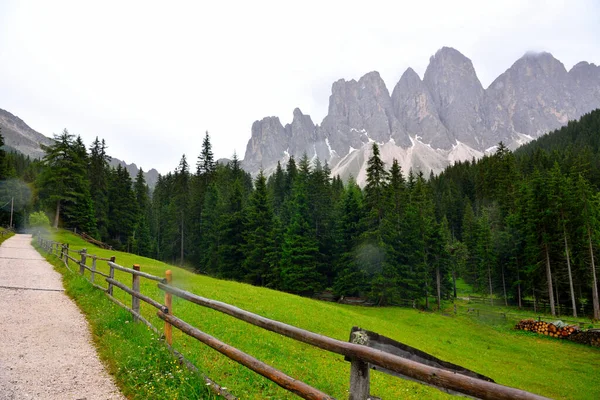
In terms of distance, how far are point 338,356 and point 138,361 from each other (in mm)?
8301

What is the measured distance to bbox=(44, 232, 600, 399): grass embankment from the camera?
793 cm

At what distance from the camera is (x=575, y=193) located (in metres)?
44.6

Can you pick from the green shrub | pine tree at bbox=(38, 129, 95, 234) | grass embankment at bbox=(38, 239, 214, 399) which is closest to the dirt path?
grass embankment at bbox=(38, 239, 214, 399)

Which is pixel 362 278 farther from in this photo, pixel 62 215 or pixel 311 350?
pixel 62 215

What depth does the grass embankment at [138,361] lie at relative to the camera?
5.35 metres

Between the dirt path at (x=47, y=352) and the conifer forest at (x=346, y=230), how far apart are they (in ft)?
121

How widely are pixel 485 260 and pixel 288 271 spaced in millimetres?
41654

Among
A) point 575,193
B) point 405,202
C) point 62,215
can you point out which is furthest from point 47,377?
point 62,215

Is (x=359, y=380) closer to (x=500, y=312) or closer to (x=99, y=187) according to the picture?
(x=500, y=312)

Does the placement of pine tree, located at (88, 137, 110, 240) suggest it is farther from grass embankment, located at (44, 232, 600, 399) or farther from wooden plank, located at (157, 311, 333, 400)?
wooden plank, located at (157, 311, 333, 400)

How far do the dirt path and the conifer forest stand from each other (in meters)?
36.9

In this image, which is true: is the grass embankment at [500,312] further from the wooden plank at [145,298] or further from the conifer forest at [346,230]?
the wooden plank at [145,298]

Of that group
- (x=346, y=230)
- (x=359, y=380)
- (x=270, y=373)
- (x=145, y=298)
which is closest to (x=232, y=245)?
(x=346, y=230)

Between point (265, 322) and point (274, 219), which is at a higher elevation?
point (274, 219)
